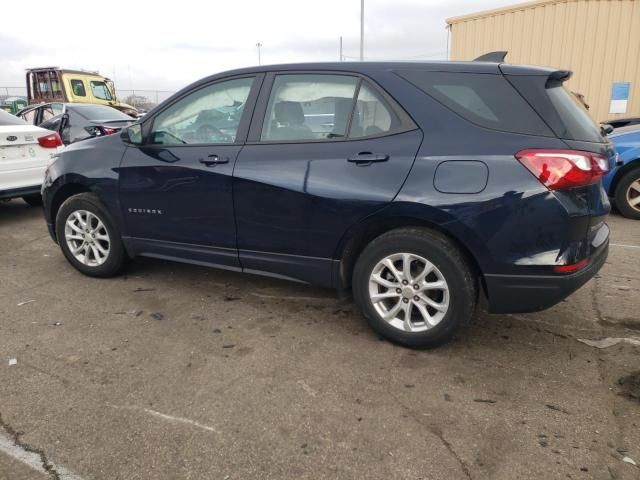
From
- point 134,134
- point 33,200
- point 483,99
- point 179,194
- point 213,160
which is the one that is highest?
point 483,99

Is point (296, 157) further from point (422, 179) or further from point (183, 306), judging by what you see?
point (183, 306)

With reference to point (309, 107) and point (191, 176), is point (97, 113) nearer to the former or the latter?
point (191, 176)

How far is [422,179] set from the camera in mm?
2945

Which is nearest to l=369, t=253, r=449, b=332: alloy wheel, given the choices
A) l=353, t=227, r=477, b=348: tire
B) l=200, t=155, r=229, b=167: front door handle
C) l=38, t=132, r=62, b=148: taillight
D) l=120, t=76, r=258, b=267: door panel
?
l=353, t=227, r=477, b=348: tire

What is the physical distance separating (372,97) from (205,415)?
2062 mm

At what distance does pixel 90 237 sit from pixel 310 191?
2194 millimetres

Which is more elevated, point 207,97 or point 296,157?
point 207,97

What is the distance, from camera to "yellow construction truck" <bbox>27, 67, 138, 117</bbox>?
1728cm

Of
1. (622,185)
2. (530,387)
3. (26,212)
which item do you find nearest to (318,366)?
(530,387)

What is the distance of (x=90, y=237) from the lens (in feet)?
14.3

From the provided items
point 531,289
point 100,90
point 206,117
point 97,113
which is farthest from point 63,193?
point 100,90

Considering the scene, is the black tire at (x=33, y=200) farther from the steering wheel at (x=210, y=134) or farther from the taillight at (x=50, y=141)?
the steering wheel at (x=210, y=134)

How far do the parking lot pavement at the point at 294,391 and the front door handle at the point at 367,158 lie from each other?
115cm

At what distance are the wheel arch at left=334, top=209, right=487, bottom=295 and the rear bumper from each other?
0.32ft
